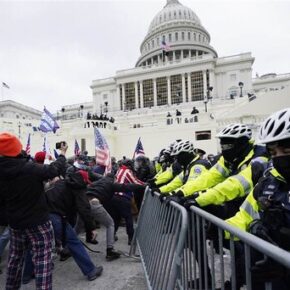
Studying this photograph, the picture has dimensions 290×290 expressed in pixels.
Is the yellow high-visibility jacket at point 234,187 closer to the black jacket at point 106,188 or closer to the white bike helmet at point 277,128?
the white bike helmet at point 277,128

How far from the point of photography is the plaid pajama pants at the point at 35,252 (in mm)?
3264

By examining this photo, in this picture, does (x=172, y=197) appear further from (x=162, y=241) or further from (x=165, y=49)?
(x=165, y=49)

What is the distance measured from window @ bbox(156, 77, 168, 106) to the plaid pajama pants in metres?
64.6

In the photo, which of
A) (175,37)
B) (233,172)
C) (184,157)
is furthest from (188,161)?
(175,37)

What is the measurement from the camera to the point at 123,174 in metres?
6.32

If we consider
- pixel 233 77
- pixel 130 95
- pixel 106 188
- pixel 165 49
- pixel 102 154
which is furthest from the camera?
pixel 165 49

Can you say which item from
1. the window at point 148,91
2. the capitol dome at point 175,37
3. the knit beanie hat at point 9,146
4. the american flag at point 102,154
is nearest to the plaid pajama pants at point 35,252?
the knit beanie hat at point 9,146

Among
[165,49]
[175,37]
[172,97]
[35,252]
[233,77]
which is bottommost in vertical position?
[35,252]

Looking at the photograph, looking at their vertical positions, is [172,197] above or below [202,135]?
below

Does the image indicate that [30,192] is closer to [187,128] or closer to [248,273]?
[248,273]

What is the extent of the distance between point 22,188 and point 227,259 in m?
2.08

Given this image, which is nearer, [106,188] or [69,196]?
[69,196]

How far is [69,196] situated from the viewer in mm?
4727

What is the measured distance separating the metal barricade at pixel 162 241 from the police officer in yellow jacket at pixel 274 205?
0.57 meters
